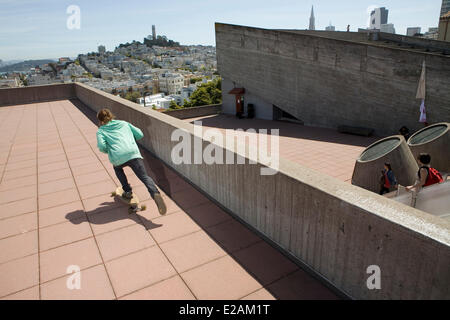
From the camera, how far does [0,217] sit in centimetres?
479

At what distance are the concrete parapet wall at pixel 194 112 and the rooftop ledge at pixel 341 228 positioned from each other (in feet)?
68.2

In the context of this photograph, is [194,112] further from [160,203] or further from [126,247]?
[126,247]

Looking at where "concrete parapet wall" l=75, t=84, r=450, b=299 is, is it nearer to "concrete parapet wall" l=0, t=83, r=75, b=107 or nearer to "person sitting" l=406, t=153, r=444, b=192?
"person sitting" l=406, t=153, r=444, b=192

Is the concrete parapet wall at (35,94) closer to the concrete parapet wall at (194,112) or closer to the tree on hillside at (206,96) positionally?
the concrete parapet wall at (194,112)

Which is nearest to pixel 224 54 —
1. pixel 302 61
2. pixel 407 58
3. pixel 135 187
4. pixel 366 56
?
pixel 302 61

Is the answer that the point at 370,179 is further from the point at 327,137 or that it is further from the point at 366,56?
the point at 366,56

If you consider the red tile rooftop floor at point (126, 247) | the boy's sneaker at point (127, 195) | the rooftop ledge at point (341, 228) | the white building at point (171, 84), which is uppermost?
the rooftop ledge at point (341, 228)

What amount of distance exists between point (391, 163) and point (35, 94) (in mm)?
20530

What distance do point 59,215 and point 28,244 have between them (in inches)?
31.7

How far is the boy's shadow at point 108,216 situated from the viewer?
453 centimetres

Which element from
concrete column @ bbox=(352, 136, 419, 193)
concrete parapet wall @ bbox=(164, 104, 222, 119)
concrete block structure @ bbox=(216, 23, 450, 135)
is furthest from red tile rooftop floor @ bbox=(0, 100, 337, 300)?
concrete parapet wall @ bbox=(164, 104, 222, 119)

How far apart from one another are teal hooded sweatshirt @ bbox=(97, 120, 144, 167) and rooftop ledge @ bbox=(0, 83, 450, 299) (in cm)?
117

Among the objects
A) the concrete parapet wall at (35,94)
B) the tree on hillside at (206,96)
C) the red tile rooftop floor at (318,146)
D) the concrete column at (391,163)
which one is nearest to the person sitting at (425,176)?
the concrete column at (391,163)

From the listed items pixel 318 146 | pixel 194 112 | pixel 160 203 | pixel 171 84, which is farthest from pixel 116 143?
pixel 171 84
